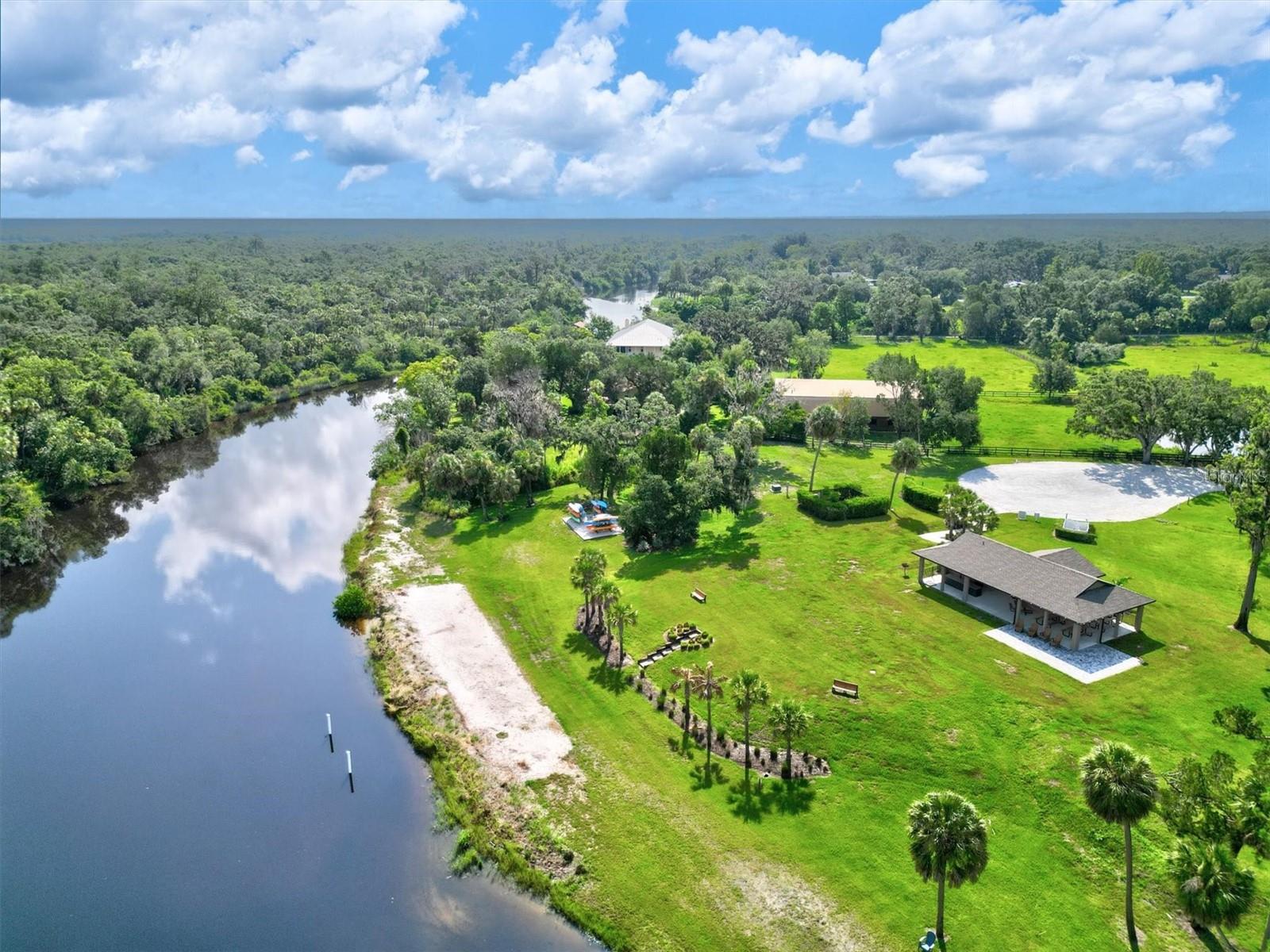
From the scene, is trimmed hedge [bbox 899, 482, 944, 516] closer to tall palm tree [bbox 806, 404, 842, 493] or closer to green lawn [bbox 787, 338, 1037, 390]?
tall palm tree [bbox 806, 404, 842, 493]

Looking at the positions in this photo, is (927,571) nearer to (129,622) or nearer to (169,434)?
(129,622)

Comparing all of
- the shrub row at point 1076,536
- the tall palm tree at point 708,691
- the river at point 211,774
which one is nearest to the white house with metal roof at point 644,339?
the river at point 211,774

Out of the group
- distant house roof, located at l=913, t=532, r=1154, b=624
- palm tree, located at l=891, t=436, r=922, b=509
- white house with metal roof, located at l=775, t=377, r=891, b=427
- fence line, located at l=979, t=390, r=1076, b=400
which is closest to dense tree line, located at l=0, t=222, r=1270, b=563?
white house with metal roof, located at l=775, t=377, r=891, b=427

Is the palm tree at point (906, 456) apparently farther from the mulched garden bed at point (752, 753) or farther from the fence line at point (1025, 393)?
the fence line at point (1025, 393)

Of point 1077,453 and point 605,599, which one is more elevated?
point 605,599

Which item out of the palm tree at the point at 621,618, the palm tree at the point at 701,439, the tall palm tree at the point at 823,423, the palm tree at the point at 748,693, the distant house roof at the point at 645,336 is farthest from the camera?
the distant house roof at the point at 645,336

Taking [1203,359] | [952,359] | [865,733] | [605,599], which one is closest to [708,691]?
[865,733]

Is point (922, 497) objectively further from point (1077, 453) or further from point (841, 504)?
point (1077, 453)
